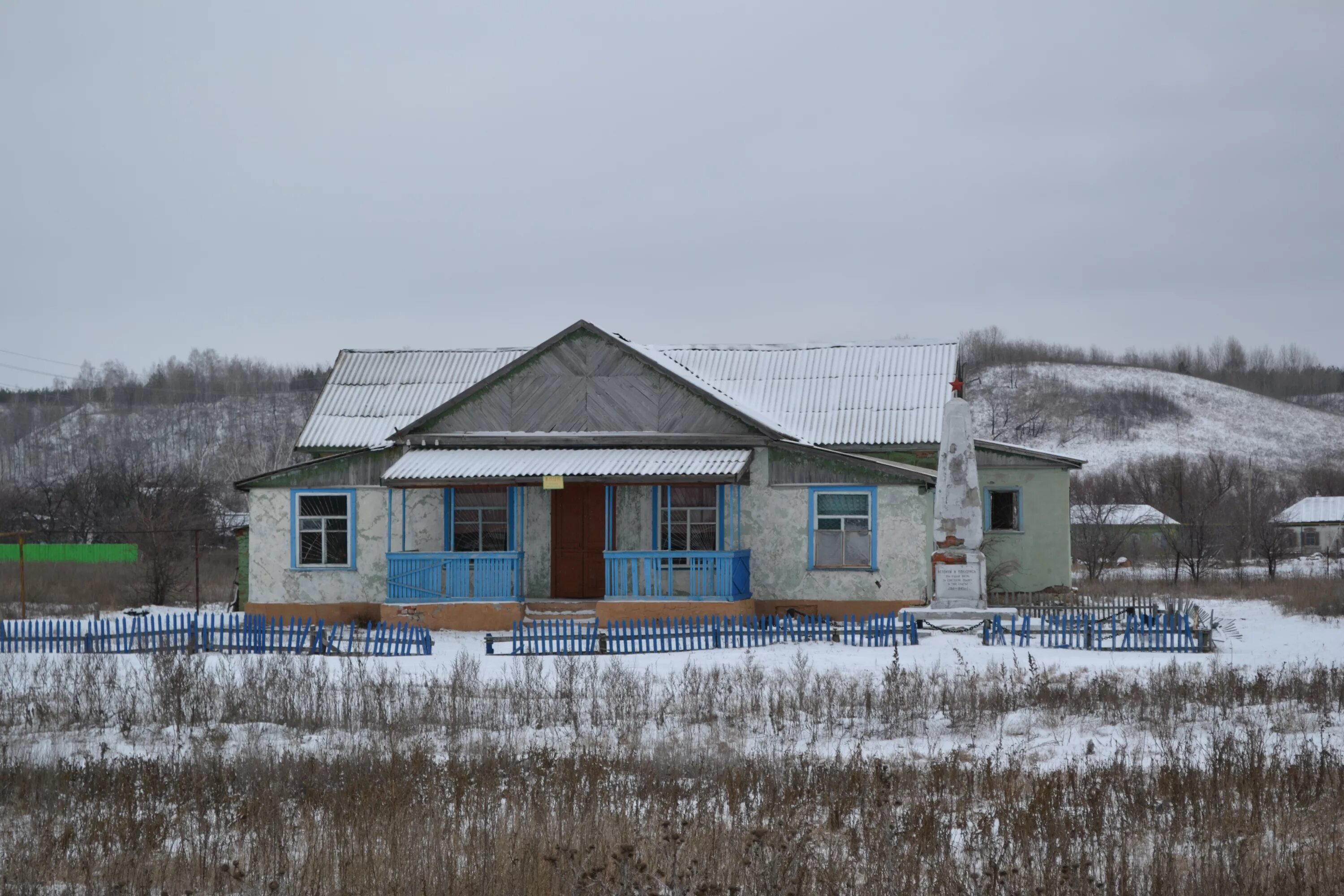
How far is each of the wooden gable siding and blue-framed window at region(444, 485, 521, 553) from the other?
1081 mm

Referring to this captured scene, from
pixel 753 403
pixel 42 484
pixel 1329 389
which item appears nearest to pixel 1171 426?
pixel 1329 389

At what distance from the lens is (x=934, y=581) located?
797 inches

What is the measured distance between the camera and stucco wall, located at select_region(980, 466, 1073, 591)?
25.6m

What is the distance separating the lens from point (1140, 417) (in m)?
108

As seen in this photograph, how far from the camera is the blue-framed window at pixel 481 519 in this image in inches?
904

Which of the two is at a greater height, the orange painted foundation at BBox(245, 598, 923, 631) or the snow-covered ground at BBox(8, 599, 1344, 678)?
the orange painted foundation at BBox(245, 598, 923, 631)

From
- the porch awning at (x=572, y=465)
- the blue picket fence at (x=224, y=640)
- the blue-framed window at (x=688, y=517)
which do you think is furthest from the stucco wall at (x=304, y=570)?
the blue-framed window at (x=688, y=517)

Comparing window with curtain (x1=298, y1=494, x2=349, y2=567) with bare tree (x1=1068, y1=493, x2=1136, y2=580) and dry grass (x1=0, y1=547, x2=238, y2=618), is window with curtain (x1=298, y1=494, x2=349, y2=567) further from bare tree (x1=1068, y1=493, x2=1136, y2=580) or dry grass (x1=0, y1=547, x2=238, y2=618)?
bare tree (x1=1068, y1=493, x2=1136, y2=580)

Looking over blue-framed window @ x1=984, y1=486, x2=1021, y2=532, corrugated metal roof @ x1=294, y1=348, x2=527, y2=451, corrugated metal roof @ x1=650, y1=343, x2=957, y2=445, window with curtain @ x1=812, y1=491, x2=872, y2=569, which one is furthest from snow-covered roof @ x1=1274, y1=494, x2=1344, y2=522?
window with curtain @ x1=812, y1=491, x2=872, y2=569

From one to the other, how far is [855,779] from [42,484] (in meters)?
57.1

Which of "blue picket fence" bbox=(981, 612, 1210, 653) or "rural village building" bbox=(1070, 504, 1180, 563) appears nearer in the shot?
"blue picket fence" bbox=(981, 612, 1210, 653)

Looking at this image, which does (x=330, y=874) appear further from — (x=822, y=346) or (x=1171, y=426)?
(x=1171, y=426)

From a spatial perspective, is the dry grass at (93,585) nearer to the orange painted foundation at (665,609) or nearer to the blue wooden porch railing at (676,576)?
the orange painted foundation at (665,609)

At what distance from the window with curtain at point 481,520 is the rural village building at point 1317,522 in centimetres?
5148
